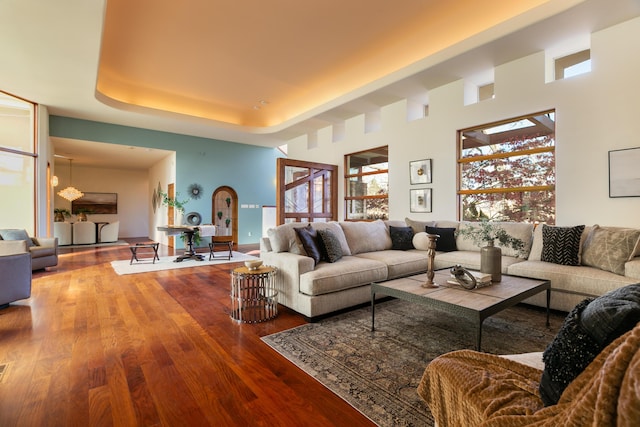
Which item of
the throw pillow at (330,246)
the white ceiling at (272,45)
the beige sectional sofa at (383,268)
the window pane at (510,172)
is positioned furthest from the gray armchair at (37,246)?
the window pane at (510,172)

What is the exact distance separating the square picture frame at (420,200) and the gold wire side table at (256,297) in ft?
11.8

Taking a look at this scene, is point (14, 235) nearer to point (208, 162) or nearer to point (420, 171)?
point (208, 162)

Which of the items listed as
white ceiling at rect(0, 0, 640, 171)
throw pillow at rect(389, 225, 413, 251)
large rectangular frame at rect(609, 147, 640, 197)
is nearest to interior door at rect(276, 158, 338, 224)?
white ceiling at rect(0, 0, 640, 171)

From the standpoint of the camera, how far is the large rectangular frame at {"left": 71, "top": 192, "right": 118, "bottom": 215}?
38.1 feet

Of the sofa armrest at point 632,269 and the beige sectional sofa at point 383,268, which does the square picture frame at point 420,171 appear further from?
the sofa armrest at point 632,269

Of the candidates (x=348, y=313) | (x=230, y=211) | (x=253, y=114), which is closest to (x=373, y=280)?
(x=348, y=313)

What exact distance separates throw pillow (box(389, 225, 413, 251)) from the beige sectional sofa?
37cm

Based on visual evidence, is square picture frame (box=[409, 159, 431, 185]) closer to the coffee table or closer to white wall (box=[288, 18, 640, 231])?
white wall (box=[288, 18, 640, 231])

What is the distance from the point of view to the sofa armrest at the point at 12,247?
475cm

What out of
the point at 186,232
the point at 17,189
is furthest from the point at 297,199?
the point at 17,189

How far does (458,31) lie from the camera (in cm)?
436

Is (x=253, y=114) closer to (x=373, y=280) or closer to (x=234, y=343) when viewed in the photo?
(x=373, y=280)

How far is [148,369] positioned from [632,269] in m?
4.21

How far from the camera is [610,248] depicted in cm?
319
